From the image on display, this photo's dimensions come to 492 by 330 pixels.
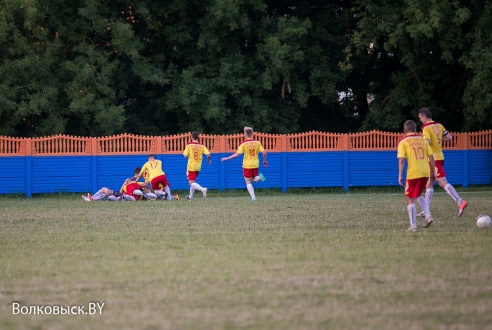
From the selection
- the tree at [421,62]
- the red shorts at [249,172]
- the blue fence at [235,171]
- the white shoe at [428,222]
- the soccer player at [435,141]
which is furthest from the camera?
the tree at [421,62]

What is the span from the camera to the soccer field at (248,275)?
7.23 m

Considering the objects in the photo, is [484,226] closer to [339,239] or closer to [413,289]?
[339,239]

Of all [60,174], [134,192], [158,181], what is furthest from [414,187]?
[60,174]

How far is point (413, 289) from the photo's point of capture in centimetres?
847

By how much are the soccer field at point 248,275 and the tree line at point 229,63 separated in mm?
19688

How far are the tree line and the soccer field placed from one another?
19688 millimetres

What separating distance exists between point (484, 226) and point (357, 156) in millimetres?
19581

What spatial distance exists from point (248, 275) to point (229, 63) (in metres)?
29.0

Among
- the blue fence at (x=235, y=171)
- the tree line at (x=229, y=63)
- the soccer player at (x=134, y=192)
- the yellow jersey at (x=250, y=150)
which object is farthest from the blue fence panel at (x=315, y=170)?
the yellow jersey at (x=250, y=150)

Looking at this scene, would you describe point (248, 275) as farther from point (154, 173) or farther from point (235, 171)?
point (235, 171)

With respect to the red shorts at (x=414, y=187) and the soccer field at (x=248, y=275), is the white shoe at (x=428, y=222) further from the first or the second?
the red shorts at (x=414, y=187)

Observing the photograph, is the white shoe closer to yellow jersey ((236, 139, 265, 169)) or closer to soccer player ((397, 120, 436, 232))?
soccer player ((397, 120, 436, 232))

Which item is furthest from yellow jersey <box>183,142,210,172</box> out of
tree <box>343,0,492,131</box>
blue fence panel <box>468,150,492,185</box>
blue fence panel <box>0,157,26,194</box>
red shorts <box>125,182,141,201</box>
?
blue fence panel <box>468,150,492,185</box>

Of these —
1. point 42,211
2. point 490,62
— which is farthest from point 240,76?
point 42,211
